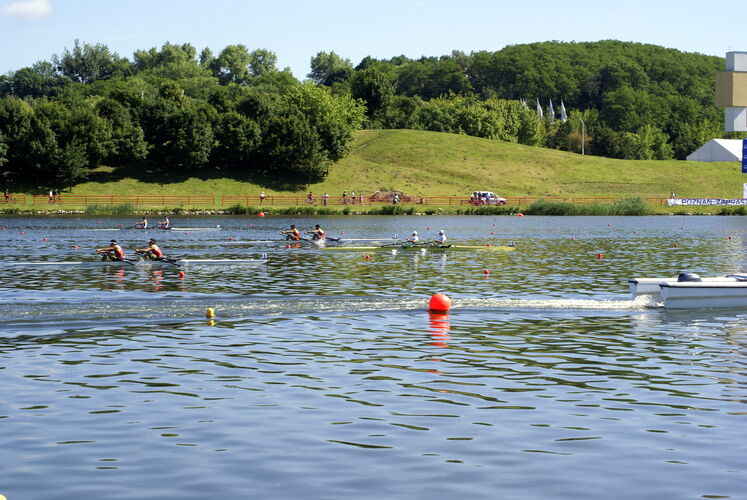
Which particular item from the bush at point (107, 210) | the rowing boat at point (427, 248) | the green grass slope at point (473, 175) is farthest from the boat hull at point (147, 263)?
the green grass slope at point (473, 175)

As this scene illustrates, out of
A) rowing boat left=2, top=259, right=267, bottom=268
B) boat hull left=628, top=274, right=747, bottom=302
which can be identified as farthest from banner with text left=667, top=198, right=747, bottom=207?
boat hull left=628, top=274, right=747, bottom=302

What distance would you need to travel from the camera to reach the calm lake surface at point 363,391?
1454 centimetres

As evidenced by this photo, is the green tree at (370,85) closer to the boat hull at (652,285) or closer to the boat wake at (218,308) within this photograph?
the boat wake at (218,308)

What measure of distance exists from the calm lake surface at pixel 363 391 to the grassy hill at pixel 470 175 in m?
105

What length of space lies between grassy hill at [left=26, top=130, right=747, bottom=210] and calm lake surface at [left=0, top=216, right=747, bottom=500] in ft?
346

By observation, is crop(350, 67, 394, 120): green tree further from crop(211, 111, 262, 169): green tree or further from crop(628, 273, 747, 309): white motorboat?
crop(628, 273, 747, 309): white motorboat

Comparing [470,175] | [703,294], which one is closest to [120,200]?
[470,175]

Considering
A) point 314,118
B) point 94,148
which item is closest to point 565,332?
point 94,148

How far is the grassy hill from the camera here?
148 meters

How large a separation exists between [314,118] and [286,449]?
155065 millimetres

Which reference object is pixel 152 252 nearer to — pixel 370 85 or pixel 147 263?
A: pixel 147 263

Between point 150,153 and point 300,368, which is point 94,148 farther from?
point 300,368

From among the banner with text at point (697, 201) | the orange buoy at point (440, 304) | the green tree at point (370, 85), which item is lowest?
the orange buoy at point (440, 304)

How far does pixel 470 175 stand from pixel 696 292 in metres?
138
